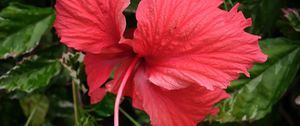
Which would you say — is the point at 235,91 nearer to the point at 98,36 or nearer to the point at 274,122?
the point at 274,122

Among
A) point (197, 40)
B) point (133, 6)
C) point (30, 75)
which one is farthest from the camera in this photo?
point (30, 75)

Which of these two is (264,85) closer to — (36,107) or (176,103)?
(176,103)

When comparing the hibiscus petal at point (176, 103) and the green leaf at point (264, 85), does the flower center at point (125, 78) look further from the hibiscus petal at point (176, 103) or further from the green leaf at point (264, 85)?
the green leaf at point (264, 85)

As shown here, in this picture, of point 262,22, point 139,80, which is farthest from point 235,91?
point 139,80

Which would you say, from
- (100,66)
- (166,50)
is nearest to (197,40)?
(166,50)

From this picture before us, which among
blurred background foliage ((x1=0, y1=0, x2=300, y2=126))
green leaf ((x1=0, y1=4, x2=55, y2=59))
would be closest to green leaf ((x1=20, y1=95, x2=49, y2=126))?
blurred background foliage ((x1=0, y1=0, x2=300, y2=126))

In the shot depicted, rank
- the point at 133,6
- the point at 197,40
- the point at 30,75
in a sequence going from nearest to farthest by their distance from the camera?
the point at 197,40
the point at 133,6
the point at 30,75
